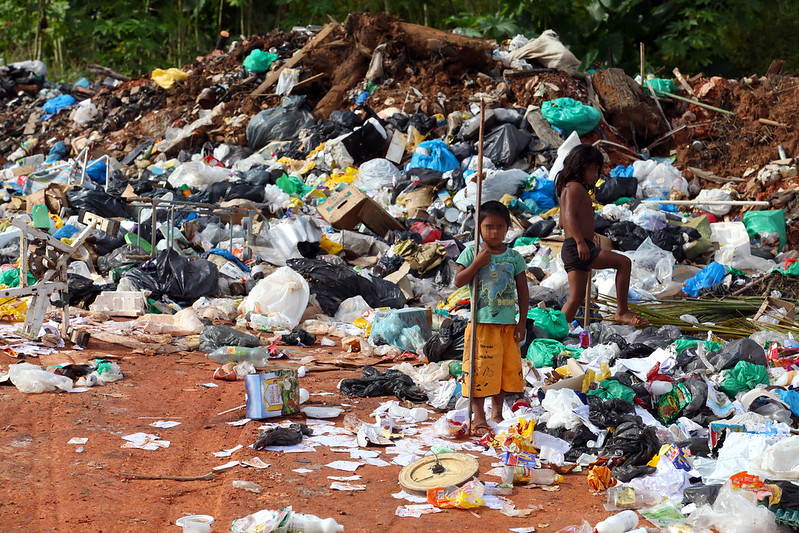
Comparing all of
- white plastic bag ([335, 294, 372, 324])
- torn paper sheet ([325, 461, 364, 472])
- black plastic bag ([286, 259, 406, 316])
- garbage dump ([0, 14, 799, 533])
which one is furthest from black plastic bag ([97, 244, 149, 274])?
torn paper sheet ([325, 461, 364, 472])

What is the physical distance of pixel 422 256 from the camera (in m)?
7.78

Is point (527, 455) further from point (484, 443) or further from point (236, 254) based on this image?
point (236, 254)

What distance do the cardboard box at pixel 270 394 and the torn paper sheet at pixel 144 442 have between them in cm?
48

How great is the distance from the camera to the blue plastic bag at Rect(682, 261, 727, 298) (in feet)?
23.4

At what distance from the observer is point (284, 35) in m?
13.9

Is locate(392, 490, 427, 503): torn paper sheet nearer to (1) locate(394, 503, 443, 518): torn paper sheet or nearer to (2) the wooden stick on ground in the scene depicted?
(1) locate(394, 503, 443, 518): torn paper sheet

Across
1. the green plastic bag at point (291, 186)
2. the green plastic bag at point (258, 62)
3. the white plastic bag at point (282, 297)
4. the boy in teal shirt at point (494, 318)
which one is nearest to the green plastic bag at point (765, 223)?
the white plastic bag at point (282, 297)

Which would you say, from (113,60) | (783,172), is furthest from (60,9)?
(783,172)

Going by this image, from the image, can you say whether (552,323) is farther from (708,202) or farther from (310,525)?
(708,202)

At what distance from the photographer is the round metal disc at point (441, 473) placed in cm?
320

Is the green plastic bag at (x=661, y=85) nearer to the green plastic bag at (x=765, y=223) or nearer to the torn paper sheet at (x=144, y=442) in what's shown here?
the green plastic bag at (x=765, y=223)

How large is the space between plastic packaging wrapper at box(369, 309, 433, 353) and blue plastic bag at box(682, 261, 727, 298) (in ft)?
8.34

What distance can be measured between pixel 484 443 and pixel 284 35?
11.3 metres

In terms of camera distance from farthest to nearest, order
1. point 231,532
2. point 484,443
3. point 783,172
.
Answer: point 783,172
point 484,443
point 231,532
